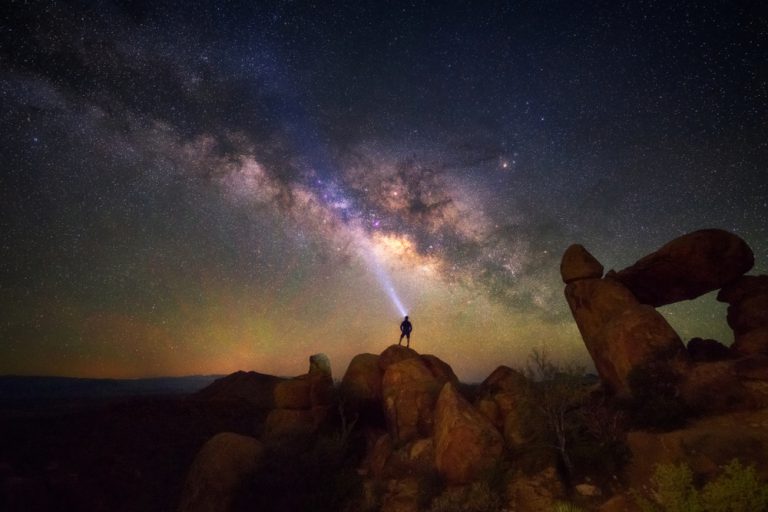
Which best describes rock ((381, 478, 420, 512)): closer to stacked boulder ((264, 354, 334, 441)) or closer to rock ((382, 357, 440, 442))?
rock ((382, 357, 440, 442))

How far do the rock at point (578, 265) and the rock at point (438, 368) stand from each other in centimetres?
900

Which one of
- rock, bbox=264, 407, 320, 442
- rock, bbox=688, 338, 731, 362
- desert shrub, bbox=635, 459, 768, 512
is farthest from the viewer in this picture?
rock, bbox=688, 338, 731, 362

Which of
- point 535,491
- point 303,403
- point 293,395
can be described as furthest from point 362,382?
point 535,491

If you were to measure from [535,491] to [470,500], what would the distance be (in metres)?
2.11

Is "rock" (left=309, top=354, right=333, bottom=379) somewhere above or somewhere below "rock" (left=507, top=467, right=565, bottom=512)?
above

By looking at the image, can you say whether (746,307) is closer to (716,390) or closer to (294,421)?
(716,390)

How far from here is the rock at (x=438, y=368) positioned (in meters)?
22.1

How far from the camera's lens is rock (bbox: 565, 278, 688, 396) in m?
15.5

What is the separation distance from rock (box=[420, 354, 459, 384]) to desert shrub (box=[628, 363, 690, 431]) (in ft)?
31.8

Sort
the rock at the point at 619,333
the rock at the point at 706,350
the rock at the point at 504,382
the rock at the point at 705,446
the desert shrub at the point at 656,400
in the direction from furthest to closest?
the rock at the point at 706,350, the rock at the point at 504,382, the rock at the point at 619,333, the desert shrub at the point at 656,400, the rock at the point at 705,446

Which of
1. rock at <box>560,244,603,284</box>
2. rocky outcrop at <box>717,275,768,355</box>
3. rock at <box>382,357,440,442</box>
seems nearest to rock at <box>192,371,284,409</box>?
rock at <box>382,357,440,442</box>

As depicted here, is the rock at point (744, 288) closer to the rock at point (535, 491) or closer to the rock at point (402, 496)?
the rock at point (535, 491)

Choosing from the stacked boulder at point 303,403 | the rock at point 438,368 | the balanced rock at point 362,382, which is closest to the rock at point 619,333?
the rock at point 438,368

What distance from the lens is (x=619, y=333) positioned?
54.6 feet
